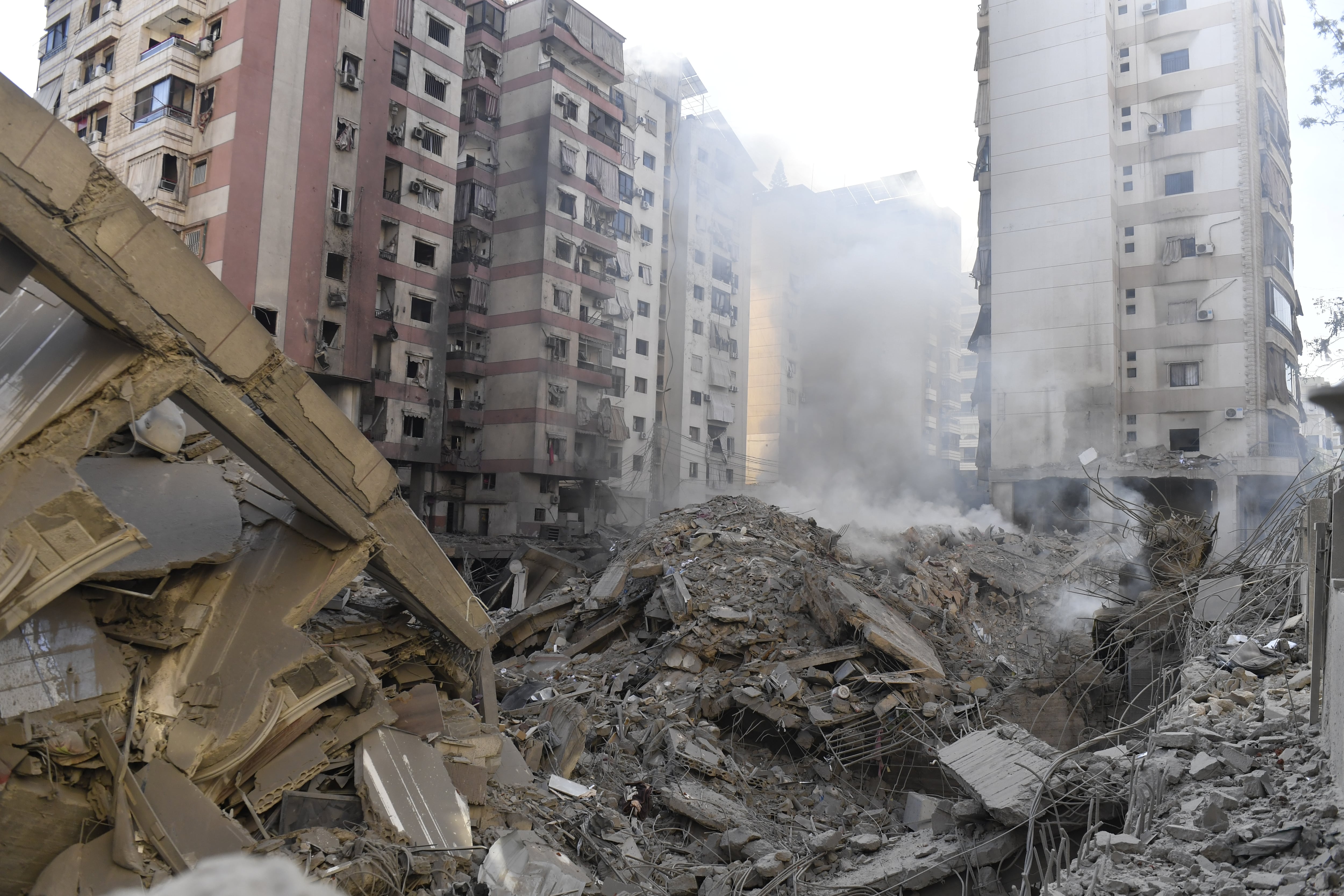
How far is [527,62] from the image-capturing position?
33.8 m

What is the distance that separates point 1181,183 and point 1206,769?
3310cm

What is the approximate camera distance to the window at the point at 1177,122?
3097cm

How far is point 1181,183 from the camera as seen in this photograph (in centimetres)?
3103

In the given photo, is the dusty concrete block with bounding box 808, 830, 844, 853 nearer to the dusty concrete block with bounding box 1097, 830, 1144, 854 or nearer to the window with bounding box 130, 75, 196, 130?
the dusty concrete block with bounding box 1097, 830, 1144, 854

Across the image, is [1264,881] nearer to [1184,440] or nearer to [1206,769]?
[1206,769]

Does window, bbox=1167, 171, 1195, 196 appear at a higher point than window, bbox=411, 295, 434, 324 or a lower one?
higher

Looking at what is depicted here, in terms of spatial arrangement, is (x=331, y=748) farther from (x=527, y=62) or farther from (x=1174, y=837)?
(x=527, y=62)

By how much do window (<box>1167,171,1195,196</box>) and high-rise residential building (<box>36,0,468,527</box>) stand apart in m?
25.9

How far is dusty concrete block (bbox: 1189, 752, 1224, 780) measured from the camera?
423cm

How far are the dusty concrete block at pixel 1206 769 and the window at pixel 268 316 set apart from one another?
24124 mm

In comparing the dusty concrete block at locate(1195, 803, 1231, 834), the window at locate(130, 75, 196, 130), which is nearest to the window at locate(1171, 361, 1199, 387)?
the dusty concrete block at locate(1195, 803, 1231, 834)

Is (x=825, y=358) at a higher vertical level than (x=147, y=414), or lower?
higher

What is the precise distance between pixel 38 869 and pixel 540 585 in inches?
724

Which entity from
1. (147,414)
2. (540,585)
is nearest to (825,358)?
(540,585)
